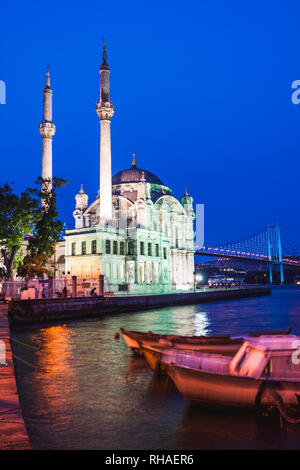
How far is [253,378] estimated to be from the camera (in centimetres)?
890

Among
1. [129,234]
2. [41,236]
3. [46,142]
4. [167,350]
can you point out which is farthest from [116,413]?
[46,142]

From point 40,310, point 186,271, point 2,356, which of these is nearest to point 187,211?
point 186,271

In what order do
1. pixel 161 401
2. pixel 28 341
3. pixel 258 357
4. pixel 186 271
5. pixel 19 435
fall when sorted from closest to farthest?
pixel 19 435 < pixel 258 357 < pixel 161 401 < pixel 28 341 < pixel 186 271

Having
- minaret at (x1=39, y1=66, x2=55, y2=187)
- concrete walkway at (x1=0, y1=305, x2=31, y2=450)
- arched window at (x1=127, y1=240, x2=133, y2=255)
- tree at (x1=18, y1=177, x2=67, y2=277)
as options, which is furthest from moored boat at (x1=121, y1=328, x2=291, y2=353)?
minaret at (x1=39, y1=66, x2=55, y2=187)

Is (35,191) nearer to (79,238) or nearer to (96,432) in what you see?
(79,238)

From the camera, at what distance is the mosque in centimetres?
5297

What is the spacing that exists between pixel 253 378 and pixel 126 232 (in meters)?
49.8

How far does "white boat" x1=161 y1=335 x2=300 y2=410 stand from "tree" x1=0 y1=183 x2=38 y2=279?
2815 centimetres

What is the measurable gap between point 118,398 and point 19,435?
15.9ft

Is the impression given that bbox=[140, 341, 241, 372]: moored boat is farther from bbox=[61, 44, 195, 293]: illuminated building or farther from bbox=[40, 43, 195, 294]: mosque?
bbox=[61, 44, 195, 293]: illuminated building

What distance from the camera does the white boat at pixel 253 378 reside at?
886 cm

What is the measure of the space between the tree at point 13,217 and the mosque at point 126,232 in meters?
16.9

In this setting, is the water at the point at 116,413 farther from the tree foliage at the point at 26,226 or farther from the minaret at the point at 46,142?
the minaret at the point at 46,142

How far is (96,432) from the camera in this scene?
8523mm
